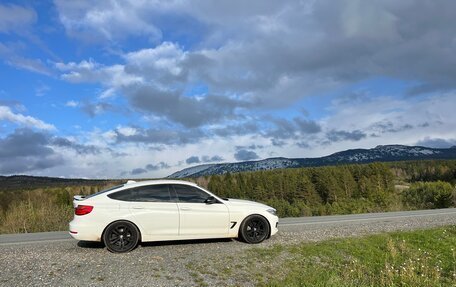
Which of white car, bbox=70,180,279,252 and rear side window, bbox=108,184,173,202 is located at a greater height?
rear side window, bbox=108,184,173,202

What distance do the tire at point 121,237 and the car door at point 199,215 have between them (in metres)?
1.12

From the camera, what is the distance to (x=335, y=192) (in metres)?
84.8

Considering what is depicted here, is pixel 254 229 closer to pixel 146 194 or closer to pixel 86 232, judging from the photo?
pixel 146 194

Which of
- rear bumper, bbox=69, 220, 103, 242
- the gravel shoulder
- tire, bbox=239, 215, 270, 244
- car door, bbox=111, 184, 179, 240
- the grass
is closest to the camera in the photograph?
the gravel shoulder

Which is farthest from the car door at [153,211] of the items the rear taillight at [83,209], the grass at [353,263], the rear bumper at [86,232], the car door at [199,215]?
the grass at [353,263]

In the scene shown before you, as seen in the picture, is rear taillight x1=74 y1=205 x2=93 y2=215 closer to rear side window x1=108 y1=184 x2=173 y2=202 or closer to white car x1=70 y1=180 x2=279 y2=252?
white car x1=70 y1=180 x2=279 y2=252

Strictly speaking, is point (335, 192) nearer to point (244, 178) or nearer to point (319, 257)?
point (244, 178)

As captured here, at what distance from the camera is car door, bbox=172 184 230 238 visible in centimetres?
1023

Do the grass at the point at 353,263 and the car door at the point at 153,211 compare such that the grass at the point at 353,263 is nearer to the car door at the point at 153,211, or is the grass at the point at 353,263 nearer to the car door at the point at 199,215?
the car door at the point at 199,215

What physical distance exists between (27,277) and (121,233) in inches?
89.3

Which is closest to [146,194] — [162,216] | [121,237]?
[162,216]

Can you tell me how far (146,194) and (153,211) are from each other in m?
0.51

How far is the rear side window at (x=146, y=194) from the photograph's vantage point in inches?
398

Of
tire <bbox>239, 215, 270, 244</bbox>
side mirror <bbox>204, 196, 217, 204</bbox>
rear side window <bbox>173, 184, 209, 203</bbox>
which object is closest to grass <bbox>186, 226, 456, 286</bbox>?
tire <bbox>239, 215, 270, 244</bbox>
